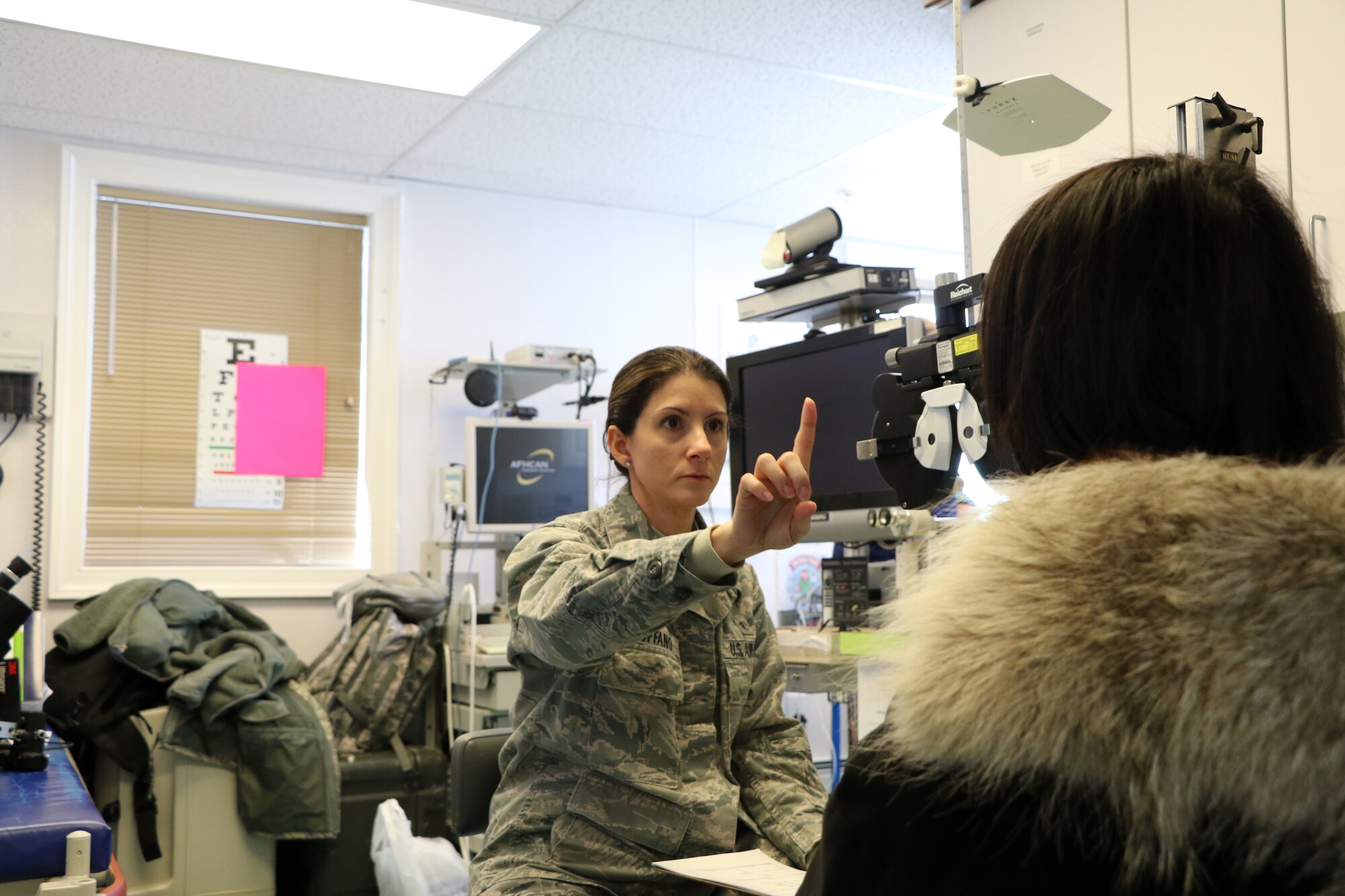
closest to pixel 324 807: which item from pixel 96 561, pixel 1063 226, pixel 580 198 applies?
pixel 96 561

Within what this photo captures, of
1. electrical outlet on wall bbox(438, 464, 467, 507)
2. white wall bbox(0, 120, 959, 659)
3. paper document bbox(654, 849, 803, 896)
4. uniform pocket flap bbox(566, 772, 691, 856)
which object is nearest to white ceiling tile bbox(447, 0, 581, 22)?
white wall bbox(0, 120, 959, 659)

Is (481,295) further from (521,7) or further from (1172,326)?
(1172,326)

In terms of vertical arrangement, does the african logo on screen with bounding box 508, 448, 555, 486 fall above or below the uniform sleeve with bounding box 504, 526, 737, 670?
above

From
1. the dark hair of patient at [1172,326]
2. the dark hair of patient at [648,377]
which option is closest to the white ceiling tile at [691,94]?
the dark hair of patient at [648,377]

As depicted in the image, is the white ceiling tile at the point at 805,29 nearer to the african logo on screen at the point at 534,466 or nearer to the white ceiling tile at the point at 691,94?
the white ceiling tile at the point at 691,94

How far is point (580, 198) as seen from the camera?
4773 mm

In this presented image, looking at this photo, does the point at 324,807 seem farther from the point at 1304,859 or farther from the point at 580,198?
the point at 1304,859

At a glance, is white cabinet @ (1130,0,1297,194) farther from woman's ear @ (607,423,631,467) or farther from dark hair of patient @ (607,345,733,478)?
woman's ear @ (607,423,631,467)

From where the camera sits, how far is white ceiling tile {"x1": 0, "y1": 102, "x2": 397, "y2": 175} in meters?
3.81

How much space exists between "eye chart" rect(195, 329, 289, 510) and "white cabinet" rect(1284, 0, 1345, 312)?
3.40 metres

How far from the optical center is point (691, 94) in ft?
12.1

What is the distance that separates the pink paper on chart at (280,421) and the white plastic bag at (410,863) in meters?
1.62

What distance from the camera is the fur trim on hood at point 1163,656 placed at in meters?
0.57

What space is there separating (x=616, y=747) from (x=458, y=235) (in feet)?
11.3
